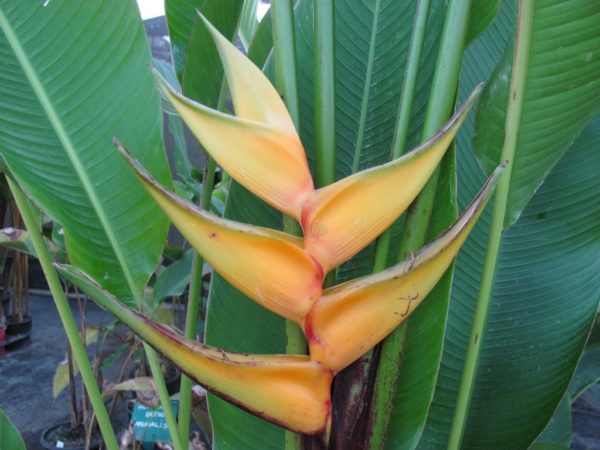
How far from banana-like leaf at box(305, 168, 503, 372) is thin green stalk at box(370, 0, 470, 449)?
0.12 ft

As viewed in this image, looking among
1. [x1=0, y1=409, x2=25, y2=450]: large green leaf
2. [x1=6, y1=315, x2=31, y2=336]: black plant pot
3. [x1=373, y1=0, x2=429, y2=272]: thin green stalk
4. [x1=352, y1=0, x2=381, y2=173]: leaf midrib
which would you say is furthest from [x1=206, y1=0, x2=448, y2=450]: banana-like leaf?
[x1=6, y1=315, x2=31, y2=336]: black plant pot

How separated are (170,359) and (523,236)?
316 millimetres

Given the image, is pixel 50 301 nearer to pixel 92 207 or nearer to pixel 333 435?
pixel 92 207

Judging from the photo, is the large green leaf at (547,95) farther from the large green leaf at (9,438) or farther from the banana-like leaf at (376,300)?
the large green leaf at (9,438)

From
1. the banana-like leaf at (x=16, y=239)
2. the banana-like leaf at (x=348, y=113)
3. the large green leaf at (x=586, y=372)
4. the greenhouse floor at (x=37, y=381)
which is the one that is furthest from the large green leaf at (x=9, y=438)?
the greenhouse floor at (x=37, y=381)

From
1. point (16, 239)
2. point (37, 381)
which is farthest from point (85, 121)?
point (37, 381)

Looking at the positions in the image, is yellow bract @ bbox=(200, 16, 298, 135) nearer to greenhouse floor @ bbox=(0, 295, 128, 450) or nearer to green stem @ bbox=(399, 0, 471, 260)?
green stem @ bbox=(399, 0, 471, 260)

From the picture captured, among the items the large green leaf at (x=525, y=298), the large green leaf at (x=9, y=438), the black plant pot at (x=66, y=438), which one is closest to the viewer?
the large green leaf at (x=525, y=298)

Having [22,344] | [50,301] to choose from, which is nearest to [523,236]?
[22,344]

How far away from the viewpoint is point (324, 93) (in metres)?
0.34

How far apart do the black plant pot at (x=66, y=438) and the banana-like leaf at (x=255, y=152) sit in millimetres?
1337

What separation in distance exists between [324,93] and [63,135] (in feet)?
0.84

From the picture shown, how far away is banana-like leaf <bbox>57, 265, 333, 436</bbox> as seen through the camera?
27 centimetres

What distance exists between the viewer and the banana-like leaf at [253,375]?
10.7 inches
